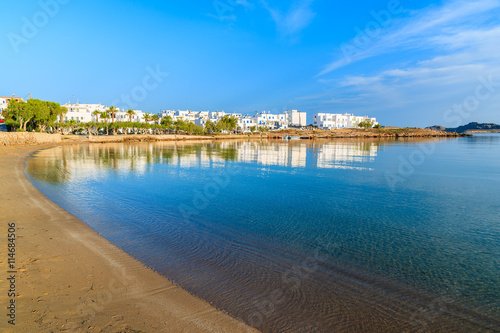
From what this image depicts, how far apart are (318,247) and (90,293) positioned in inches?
272

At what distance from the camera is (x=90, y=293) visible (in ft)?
18.8

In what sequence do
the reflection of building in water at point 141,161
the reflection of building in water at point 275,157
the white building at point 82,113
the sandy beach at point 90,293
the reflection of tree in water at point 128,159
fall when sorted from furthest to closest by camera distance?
the white building at point 82,113 < the reflection of building in water at point 275,157 < the reflection of tree in water at point 128,159 < the reflection of building in water at point 141,161 < the sandy beach at point 90,293

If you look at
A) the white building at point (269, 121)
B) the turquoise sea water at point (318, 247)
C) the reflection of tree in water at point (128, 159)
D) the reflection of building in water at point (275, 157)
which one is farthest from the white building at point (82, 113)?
A: the turquoise sea water at point (318, 247)

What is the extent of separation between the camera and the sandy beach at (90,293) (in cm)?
479

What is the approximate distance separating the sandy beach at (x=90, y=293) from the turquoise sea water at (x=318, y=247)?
0.61 metres

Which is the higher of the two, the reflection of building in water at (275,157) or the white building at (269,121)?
the white building at (269,121)

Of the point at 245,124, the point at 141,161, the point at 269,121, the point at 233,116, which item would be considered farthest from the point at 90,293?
the point at 269,121

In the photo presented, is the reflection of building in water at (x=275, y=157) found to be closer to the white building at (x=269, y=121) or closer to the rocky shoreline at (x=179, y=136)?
the rocky shoreline at (x=179, y=136)

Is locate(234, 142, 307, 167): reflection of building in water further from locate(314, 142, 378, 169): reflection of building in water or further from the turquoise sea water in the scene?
the turquoise sea water

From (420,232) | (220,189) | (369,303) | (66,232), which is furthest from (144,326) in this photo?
(220,189)

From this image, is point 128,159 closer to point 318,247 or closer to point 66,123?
point 318,247

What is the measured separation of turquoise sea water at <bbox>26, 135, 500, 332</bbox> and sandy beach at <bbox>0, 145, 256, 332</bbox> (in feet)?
1.99

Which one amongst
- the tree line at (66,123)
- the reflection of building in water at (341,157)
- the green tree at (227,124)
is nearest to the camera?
the reflection of building in water at (341,157)

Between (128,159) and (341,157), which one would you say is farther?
(341,157)
